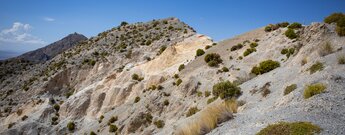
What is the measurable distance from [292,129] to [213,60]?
78.2ft

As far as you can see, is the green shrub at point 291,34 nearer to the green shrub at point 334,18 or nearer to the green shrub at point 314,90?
the green shrub at point 334,18

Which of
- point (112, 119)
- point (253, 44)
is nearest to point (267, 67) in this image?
point (253, 44)

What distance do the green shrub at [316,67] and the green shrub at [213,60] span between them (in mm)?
16153

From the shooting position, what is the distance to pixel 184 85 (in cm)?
3028

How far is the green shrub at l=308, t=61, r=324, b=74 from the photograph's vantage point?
15.8m

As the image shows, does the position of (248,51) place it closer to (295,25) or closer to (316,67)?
(295,25)

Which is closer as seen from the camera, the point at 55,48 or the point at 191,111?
the point at 191,111

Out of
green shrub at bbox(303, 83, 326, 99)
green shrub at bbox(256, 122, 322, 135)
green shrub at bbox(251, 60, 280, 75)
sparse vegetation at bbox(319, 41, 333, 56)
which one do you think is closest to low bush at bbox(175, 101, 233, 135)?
green shrub at bbox(303, 83, 326, 99)

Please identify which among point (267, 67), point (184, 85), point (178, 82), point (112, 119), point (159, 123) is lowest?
point (112, 119)

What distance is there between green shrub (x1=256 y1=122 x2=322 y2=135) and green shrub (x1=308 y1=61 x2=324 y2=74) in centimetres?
724

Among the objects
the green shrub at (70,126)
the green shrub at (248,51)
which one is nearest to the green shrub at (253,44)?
the green shrub at (248,51)

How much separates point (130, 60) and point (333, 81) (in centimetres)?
3954

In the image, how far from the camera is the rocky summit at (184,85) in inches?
492

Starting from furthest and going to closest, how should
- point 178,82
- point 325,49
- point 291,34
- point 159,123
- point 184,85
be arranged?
point 178,82 → point 184,85 → point 291,34 → point 159,123 → point 325,49
